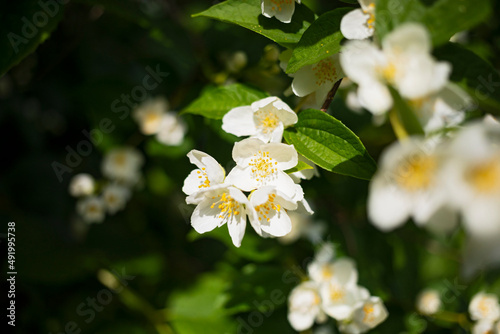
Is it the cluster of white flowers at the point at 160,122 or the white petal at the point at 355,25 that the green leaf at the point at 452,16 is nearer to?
the white petal at the point at 355,25

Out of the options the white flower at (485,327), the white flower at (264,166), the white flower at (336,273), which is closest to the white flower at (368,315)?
the white flower at (336,273)

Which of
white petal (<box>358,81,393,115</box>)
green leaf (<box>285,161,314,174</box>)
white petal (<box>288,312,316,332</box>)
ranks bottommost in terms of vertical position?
white petal (<box>288,312,316,332</box>)

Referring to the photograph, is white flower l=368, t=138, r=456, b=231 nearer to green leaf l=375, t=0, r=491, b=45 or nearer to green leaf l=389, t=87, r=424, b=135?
green leaf l=389, t=87, r=424, b=135

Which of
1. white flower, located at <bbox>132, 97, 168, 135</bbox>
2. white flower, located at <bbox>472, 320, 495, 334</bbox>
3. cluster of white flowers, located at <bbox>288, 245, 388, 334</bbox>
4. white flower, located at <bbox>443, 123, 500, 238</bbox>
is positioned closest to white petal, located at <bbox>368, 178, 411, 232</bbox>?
white flower, located at <bbox>443, 123, 500, 238</bbox>

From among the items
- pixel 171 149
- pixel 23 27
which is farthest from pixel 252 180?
pixel 171 149

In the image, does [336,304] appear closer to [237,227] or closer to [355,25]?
[237,227]

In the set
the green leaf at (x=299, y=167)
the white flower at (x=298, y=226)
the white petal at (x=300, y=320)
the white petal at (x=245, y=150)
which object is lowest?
the white flower at (x=298, y=226)

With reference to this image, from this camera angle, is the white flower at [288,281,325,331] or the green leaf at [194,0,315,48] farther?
the white flower at [288,281,325,331]
